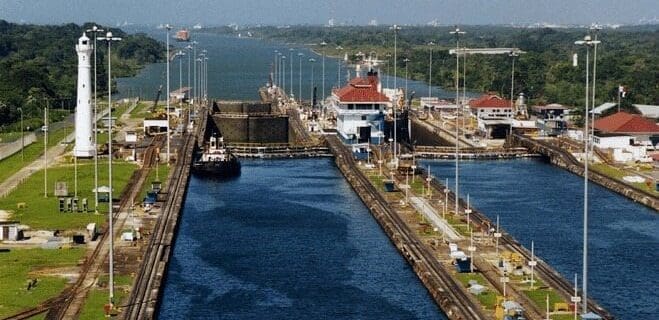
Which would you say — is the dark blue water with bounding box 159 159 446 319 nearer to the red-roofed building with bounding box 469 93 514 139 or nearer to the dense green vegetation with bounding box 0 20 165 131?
the red-roofed building with bounding box 469 93 514 139

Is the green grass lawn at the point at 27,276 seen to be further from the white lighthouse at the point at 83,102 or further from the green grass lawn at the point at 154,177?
the white lighthouse at the point at 83,102

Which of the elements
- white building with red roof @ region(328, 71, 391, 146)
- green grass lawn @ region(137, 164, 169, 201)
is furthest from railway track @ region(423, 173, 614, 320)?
white building with red roof @ region(328, 71, 391, 146)

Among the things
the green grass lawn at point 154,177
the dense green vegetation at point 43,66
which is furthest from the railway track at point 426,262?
the dense green vegetation at point 43,66

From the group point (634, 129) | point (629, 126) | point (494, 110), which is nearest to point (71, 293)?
point (629, 126)

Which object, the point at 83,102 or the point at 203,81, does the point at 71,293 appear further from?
the point at 203,81

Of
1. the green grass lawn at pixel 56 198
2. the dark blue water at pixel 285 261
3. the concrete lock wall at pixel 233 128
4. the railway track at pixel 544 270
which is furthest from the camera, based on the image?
the concrete lock wall at pixel 233 128

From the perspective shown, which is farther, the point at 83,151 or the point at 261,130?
the point at 261,130
